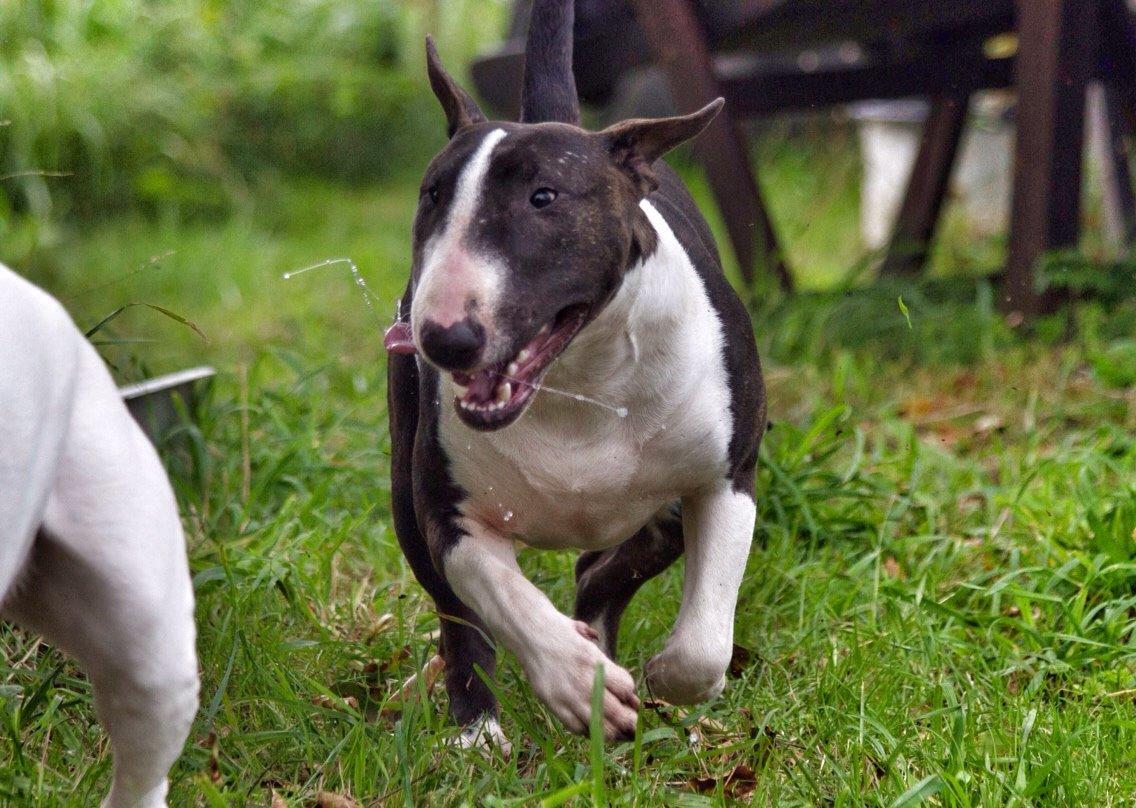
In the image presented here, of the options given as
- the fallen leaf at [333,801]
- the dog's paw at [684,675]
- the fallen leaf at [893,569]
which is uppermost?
the dog's paw at [684,675]

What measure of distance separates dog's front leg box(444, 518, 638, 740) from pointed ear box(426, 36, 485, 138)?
0.72 metres

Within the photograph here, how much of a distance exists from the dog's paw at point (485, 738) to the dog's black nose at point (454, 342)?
71 centimetres

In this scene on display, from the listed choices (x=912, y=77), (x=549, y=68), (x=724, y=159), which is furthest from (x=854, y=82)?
(x=549, y=68)

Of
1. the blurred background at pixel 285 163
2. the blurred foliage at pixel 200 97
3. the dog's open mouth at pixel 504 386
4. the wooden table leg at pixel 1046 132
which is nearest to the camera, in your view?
the dog's open mouth at pixel 504 386

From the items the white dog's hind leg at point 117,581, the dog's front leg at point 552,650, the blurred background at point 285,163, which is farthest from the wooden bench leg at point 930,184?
the white dog's hind leg at point 117,581

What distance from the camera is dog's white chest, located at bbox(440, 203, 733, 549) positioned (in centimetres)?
241

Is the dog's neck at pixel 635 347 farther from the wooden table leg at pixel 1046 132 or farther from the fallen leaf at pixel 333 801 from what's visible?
the wooden table leg at pixel 1046 132

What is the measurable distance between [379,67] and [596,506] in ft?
25.3

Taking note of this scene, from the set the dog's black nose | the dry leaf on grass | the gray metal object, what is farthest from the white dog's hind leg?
the gray metal object

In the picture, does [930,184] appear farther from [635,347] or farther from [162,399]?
[635,347]

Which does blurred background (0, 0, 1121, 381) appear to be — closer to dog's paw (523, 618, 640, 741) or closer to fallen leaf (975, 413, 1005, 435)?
fallen leaf (975, 413, 1005, 435)

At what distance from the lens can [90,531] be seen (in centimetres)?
163

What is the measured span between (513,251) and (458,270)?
0.32 ft

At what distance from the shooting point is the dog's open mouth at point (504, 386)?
7.07 feet
